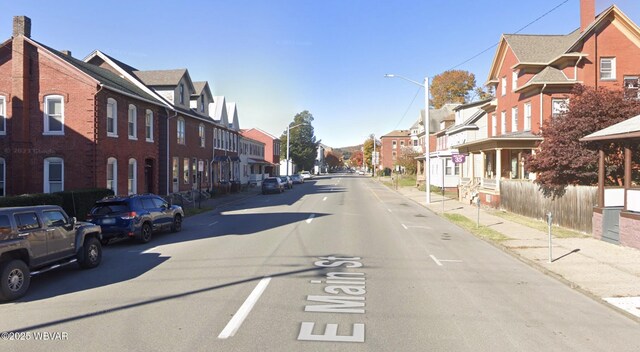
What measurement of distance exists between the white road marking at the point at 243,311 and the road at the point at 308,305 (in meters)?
0.02

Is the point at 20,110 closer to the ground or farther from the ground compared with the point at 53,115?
farther from the ground

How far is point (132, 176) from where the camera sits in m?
25.0

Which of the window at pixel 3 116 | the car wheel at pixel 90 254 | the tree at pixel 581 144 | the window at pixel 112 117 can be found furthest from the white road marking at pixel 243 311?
the window at pixel 3 116

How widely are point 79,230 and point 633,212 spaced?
48.0 ft

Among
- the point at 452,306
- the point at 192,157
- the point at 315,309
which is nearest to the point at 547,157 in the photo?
the point at 452,306

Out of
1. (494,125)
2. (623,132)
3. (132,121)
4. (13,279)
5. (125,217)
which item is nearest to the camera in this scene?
(13,279)

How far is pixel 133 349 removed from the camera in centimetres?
528

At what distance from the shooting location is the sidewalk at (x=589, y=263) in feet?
27.5

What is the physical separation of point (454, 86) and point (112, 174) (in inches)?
2570

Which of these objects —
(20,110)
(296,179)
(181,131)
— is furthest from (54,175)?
(296,179)

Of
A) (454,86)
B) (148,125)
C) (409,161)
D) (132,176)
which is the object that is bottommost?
(132,176)

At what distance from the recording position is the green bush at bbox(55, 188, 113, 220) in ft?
56.4

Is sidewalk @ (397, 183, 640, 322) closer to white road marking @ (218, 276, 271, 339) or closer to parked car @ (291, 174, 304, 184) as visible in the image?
white road marking @ (218, 276, 271, 339)

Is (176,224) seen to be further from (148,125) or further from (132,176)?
(148,125)
